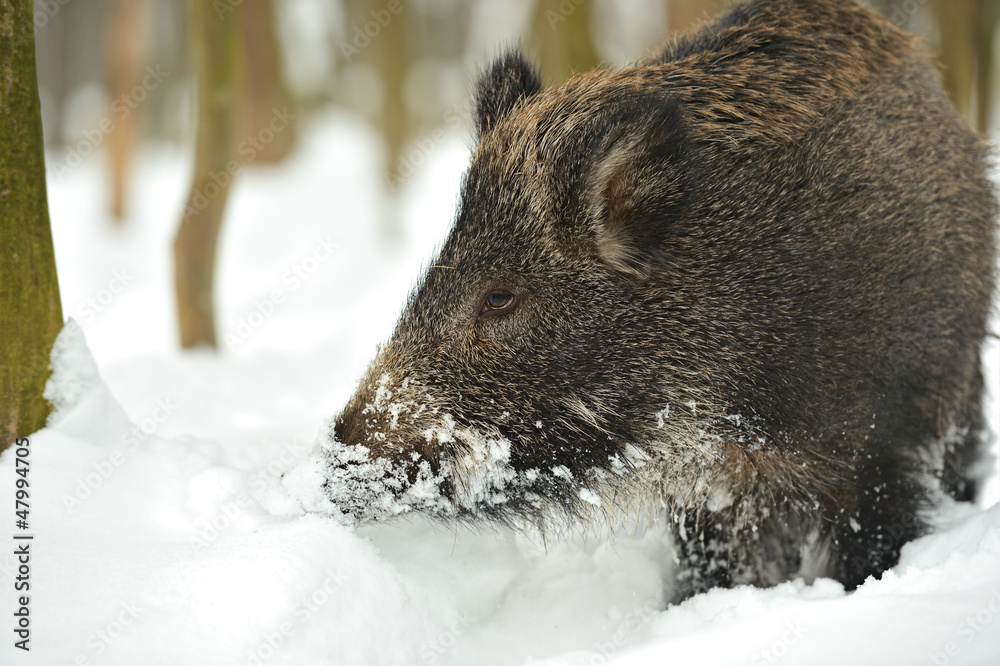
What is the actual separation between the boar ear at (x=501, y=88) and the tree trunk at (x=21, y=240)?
1.51 meters

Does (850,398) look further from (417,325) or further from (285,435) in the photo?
(285,435)

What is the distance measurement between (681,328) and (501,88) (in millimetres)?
1190

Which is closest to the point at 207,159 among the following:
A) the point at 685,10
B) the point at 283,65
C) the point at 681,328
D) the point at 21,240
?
the point at 21,240

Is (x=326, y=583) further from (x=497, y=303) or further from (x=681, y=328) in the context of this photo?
(x=681, y=328)

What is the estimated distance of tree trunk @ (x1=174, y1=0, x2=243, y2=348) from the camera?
478 centimetres

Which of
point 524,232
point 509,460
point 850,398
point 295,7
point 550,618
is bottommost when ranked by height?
point 550,618

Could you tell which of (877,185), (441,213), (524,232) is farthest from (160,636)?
(441,213)

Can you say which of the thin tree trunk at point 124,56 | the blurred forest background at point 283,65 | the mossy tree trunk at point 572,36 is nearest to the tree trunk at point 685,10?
the blurred forest background at point 283,65

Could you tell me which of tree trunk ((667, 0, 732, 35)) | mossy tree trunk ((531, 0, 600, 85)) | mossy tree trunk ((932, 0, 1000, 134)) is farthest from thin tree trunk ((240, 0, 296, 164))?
mossy tree trunk ((932, 0, 1000, 134))

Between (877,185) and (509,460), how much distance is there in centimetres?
163

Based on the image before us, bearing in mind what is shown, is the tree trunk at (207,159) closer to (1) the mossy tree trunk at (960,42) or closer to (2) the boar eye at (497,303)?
(2) the boar eye at (497,303)

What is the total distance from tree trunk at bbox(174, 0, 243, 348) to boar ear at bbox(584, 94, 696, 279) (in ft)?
10.5

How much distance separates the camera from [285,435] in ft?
12.8

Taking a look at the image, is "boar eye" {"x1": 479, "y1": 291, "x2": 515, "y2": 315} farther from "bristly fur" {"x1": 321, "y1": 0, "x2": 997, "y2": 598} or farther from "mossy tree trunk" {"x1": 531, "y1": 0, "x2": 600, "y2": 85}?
"mossy tree trunk" {"x1": 531, "y1": 0, "x2": 600, "y2": 85}
